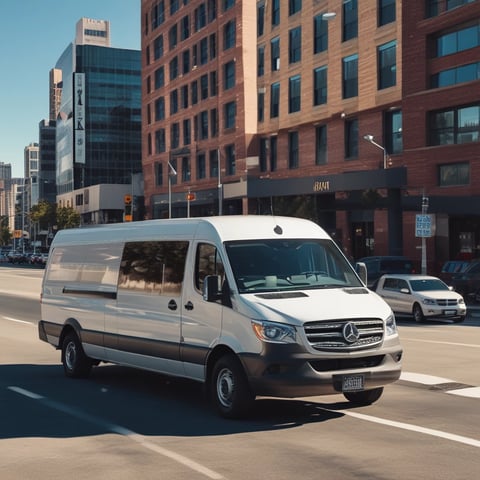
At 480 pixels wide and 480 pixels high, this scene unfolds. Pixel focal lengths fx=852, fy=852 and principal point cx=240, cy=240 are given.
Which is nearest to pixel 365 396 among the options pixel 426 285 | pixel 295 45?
pixel 426 285

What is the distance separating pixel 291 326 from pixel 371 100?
42622 millimetres

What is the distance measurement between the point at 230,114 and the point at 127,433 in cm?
5853

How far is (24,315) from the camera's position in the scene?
28625mm

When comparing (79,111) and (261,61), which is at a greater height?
(79,111)

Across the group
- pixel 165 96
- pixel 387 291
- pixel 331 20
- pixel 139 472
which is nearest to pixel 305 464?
pixel 139 472

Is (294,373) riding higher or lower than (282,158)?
lower

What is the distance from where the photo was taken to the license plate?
31.5 ft

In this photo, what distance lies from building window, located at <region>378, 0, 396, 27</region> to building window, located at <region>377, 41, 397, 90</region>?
1.39m

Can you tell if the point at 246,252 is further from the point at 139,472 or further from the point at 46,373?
the point at 46,373

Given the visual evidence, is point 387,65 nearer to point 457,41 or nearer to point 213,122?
point 457,41

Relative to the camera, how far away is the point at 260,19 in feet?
206

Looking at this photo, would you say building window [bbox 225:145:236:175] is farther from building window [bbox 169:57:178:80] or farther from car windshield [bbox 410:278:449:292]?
car windshield [bbox 410:278:449:292]

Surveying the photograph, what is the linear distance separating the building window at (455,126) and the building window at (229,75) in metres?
23.9

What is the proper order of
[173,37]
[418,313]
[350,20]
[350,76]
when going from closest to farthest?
[418,313] → [350,20] → [350,76] → [173,37]
